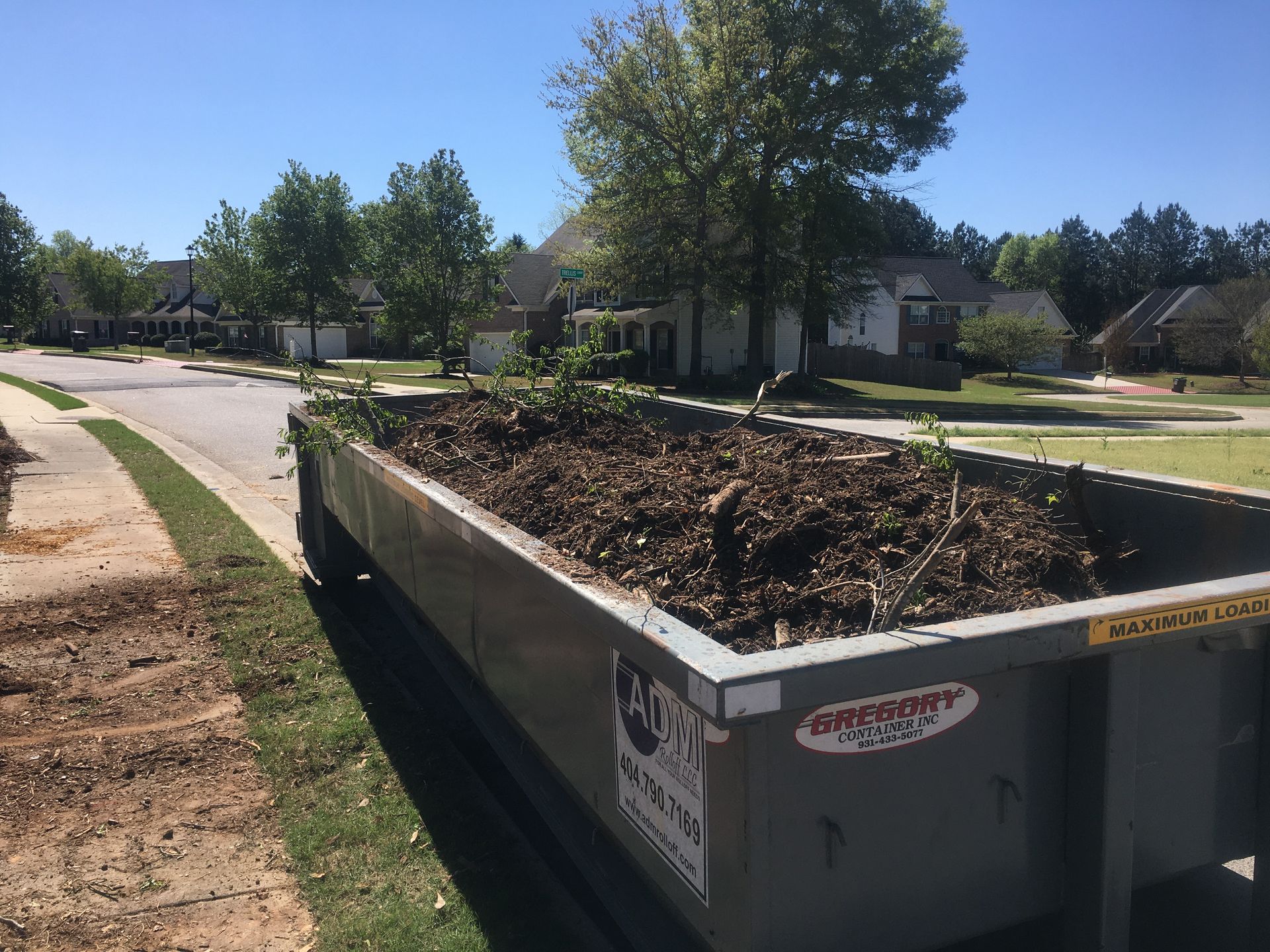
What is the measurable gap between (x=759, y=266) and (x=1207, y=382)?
3889 centimetres

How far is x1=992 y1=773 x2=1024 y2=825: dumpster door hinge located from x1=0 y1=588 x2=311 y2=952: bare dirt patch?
220 centimetres

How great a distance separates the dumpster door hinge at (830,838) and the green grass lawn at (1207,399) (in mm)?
39301

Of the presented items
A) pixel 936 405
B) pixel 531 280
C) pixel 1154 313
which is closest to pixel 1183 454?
pixel 936 405

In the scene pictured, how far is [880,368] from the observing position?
4722 centimetres

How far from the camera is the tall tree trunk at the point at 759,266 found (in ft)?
98.7

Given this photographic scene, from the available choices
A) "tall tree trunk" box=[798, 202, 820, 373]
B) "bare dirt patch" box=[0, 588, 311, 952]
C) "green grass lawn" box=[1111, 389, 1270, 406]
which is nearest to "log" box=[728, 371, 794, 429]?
"bare dirt patch" box=[0, 588, 311, 952]

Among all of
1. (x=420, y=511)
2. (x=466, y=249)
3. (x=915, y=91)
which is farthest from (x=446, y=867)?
(x=466, y=249)

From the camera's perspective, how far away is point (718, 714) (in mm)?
1619

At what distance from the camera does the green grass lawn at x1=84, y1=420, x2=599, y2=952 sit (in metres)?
3.17

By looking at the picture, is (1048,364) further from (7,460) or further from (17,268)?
(7,460)

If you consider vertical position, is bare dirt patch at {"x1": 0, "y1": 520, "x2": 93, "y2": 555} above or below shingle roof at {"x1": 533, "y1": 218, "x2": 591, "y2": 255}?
below

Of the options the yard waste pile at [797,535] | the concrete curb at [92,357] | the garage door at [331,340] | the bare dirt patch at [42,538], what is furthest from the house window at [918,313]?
the yard waste pile at [797,535]

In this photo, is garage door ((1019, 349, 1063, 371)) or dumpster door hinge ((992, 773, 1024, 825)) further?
garage door ((1019, 349, 1063, 371))

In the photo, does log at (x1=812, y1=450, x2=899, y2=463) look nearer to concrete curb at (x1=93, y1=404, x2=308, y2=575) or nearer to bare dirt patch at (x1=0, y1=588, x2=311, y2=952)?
bare dirt patch at (x1=0, y1=588, x2=311, y2=952)
